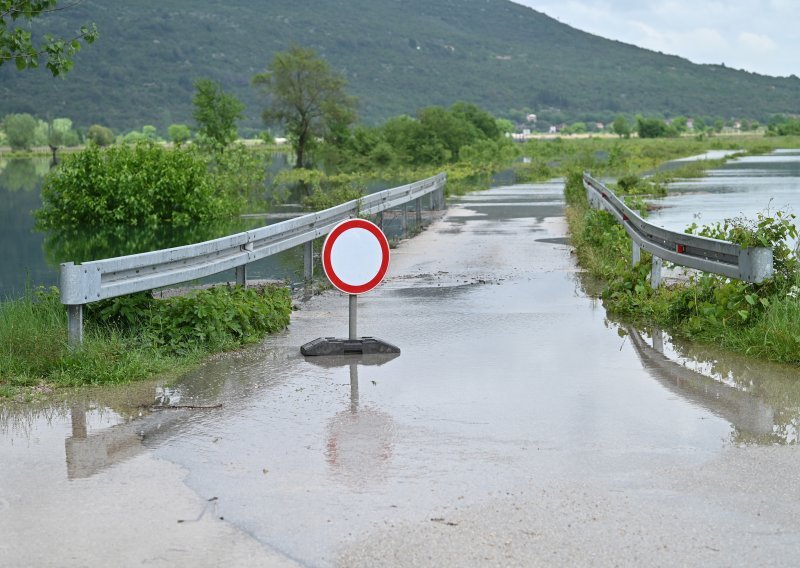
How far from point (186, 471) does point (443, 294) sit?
8612mm

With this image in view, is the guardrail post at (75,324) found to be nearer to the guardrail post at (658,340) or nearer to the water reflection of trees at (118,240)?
the guardrail post at (658,340)

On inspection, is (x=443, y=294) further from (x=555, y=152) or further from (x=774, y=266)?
(x=555, y=152)

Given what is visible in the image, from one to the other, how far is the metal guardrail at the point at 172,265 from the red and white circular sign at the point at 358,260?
1.57 m

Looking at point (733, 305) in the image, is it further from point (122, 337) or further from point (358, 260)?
point (122, 337)

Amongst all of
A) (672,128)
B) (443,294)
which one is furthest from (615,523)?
(672,128)

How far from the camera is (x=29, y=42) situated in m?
12.7

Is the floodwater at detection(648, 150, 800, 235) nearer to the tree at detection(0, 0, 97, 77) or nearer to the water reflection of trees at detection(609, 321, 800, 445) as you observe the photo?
the water reflection of trees at detection(609, 321, 800, 445)

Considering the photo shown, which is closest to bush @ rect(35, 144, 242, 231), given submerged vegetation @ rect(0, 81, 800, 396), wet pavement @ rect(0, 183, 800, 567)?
submerged vegetation @ rect(0, 81, 800, 396)

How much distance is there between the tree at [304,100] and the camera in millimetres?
99938

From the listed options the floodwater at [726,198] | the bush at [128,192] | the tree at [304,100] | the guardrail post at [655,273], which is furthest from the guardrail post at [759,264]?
the tree at [304,100]

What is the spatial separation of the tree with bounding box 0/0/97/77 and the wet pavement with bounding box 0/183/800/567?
3.67m

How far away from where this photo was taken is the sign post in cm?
1086

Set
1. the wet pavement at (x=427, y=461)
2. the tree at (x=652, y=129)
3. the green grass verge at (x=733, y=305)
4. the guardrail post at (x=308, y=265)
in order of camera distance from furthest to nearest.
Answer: the tree at (x=652, y=129), the guardrail post at (x=308, y=265), the green grass verge at (x=733, y=305), the wet pavement at (x=427, y=461)

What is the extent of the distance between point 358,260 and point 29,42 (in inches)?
172
